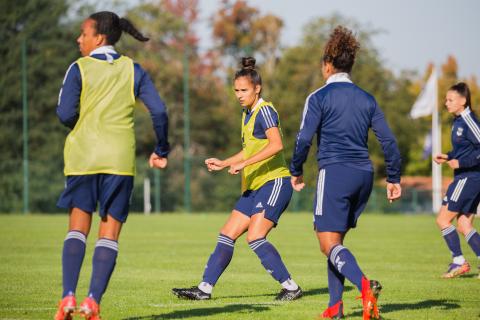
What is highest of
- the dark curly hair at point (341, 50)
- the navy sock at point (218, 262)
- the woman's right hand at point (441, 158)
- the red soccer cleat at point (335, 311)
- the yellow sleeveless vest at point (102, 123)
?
the dark curly hair at point (341, 50)

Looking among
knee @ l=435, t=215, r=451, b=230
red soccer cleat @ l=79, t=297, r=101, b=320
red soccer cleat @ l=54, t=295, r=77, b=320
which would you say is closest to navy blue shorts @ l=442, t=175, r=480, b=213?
knee @ l=435, t=215, r=451, b=230

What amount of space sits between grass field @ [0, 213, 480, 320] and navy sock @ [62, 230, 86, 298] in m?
1.00

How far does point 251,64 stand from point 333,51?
193 centimetres

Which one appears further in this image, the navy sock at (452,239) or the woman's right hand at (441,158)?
the navy sock at (452,239)

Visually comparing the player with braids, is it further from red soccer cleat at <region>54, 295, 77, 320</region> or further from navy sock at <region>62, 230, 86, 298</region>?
red soccer cleat at <region>54, 295, 77, 320</region>

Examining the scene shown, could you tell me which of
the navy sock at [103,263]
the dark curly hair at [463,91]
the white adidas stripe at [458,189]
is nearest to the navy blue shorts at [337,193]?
the navy sock at [103,263]

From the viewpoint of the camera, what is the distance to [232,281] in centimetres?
1013

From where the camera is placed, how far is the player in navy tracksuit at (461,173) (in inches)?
413

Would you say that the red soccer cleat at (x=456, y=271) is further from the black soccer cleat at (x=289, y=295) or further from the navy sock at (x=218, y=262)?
the navy sock at (x=218, y=262)

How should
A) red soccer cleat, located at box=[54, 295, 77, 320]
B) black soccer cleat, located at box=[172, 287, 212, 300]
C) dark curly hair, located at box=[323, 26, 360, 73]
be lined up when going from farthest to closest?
black soccer cleat, located at box=[172, 287, 212, 300]
dark curly hair, located at box=[323, 26, 360, 73]
red soccer cleat, located at box=[54, 295, 77, 320]

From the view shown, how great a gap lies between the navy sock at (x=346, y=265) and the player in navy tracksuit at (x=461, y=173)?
4254 millimetres

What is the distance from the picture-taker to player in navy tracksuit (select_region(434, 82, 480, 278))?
34.4ft

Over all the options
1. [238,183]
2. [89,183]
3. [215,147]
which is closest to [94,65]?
[89,183]

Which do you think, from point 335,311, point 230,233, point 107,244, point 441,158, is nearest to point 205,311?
point 230,233
